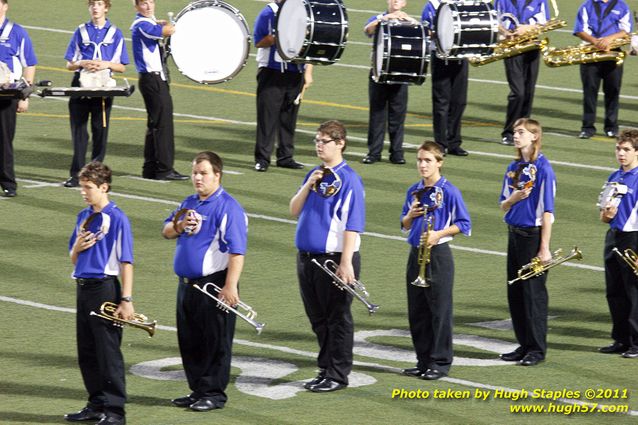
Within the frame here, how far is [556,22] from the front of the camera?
62.7 ft

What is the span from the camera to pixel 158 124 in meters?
16.6

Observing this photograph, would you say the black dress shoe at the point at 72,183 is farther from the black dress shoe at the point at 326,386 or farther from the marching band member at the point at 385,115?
the black dress shoe at the point at 326,386

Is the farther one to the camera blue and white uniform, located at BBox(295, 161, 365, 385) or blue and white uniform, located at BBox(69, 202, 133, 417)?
blue and white uniform, located at BBox(295, 161, 365, 385)

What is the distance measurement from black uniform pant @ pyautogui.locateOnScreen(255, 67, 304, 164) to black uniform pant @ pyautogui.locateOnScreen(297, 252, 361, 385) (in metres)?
7.49

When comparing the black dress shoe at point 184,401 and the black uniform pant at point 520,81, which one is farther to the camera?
the black uniform pant at point 520,81

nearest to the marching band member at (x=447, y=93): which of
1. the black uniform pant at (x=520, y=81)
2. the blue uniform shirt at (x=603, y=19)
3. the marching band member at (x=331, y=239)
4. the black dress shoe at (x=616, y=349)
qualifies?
the black uniform pant at (x=520, y=81)

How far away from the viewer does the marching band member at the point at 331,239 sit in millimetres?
9742

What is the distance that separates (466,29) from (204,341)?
8.83 metres

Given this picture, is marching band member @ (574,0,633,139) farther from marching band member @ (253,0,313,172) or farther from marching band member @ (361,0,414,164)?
marching band member @ (253,0,313,172)

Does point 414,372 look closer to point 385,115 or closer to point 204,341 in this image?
point 204,341

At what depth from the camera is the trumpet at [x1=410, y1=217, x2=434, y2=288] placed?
10.0 meters

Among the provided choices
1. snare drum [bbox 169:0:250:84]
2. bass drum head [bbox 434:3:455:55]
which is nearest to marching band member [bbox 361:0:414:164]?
bass drum head [bbox 434:3:455:55]

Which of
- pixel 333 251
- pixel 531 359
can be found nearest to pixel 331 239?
pixel 333 251

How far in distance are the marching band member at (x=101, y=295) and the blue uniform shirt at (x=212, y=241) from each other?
402 mm
